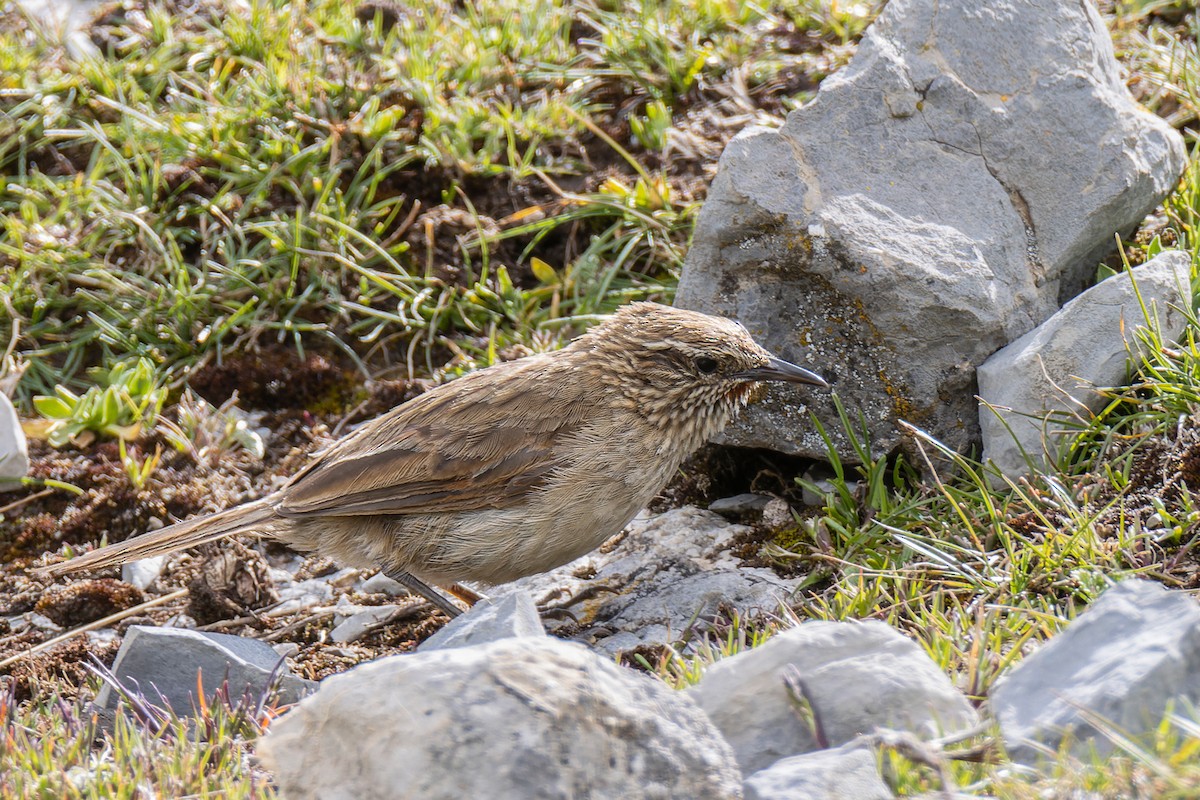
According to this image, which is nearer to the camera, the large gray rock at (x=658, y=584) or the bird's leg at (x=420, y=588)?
the large gray rock at (x=658, y=584)

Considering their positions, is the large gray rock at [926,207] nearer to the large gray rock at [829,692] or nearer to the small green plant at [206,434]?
the large gray rock at [829,692]

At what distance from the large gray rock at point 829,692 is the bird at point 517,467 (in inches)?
80.2

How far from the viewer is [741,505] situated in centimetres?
620

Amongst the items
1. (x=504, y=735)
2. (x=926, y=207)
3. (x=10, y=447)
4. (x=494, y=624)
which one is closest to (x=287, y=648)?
(x=494, y=624)

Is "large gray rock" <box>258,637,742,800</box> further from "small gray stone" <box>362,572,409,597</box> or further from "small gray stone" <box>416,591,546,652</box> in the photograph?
"small gray stone" <box>362,572,409,597</box>

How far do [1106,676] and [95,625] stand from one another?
4561 millimetres

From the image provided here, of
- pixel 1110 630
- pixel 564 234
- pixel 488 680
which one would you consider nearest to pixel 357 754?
pixel 488 680

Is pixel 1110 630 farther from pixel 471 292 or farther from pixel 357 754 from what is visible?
pixel 471 292

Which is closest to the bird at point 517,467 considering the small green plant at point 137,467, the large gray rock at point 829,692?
the small green plant at point 137,467

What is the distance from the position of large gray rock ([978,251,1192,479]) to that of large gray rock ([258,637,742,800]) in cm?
274

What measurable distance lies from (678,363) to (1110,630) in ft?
9.17

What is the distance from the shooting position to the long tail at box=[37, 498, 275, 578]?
5.82m

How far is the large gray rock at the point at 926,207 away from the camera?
5.67m

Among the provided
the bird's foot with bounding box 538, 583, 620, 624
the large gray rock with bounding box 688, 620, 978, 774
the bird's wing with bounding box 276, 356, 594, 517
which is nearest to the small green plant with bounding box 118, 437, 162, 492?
the bird's wing with bounding box 276, 356, 594, 517
